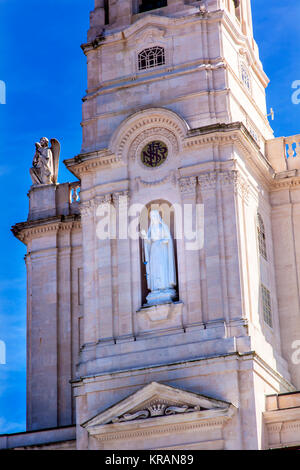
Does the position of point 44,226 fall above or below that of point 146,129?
below

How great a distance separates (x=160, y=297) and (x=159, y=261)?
1.27 meters

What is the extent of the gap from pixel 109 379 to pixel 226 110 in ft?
33.0

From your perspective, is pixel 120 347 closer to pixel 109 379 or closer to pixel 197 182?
pixel 109 379

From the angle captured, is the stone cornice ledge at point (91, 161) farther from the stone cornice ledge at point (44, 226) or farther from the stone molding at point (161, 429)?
the stone molding at point (161, 429)

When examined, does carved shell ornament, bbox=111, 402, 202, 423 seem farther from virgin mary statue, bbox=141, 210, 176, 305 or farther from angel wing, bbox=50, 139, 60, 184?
angel wing, bbox=50, 139, 60, 184

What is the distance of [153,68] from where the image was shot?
48438mm

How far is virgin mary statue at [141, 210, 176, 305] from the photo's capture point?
149 ft

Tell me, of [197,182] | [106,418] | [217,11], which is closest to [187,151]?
[197,182]

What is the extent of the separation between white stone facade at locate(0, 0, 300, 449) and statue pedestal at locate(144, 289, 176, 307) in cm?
28

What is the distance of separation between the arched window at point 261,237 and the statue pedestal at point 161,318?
4377 mm

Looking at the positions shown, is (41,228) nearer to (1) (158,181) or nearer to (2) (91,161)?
(2) (91,161)

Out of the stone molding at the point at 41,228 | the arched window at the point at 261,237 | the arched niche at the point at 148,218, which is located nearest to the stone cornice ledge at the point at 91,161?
the arched niche at the point at 148,218

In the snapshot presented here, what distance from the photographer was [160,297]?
4547cm

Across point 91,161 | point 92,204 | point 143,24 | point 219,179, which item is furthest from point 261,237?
point 143,24
